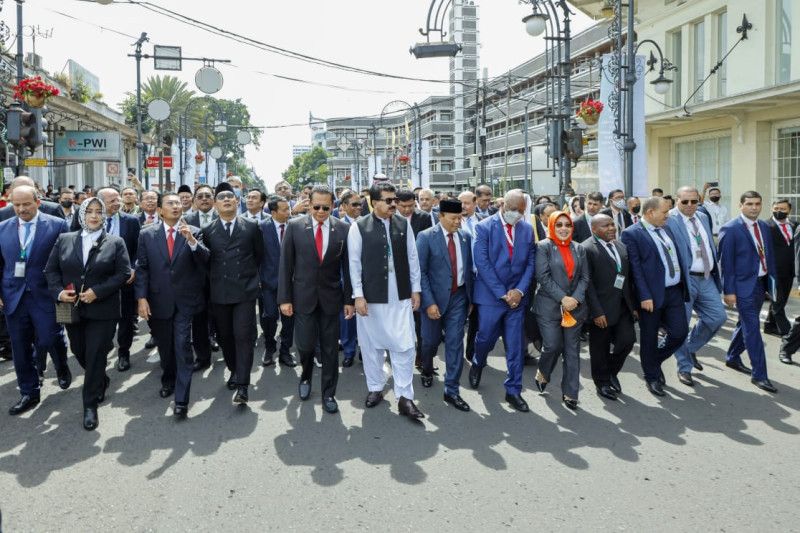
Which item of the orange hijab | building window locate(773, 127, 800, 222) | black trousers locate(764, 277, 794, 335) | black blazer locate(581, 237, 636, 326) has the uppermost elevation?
building window locate(773, 127, 800, 222)

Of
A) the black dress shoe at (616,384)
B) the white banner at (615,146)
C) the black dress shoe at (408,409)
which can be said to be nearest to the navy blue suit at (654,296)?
the black dress shoe at (616,384)

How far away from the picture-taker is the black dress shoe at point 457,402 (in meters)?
6.52

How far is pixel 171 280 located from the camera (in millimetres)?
6605

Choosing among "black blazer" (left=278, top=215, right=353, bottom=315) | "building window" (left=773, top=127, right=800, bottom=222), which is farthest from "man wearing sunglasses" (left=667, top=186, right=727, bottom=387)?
"building window" (left=773, top=127, right=800, bottom=222)

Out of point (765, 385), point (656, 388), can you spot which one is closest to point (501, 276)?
point (656, 388)

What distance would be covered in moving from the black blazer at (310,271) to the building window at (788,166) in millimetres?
15267

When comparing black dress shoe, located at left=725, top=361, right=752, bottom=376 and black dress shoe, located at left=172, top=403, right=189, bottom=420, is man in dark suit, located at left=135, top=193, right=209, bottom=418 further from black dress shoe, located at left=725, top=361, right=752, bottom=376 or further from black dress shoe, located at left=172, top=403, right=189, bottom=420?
black dress shoe, located at left=725, top=361, right=752, bottom=376

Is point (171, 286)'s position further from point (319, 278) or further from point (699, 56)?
point (699, 56)

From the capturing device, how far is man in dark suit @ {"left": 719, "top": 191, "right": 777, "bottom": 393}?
7.15 metres

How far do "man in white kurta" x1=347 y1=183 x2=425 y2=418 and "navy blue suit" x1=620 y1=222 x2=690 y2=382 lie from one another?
7.25ft

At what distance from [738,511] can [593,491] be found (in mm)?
835

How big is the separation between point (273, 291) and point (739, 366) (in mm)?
5443

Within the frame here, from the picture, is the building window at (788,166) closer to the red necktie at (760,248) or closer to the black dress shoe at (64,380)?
the red necktie at (760,248)

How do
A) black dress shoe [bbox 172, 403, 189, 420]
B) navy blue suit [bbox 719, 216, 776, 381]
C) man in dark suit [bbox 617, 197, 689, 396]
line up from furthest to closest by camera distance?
navy blue suit [bbox 719, 216, 776, 381] < man in dark suit [bbox 617, 197, 689, 396] < black dress shoe [bbox 172, 403, 189, 420]
